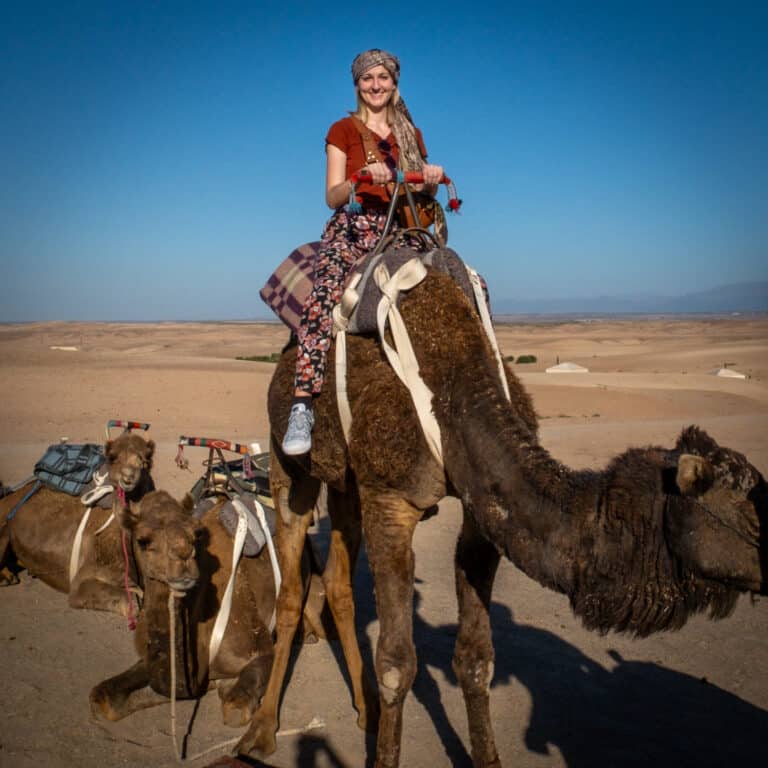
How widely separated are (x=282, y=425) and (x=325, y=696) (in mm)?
1956

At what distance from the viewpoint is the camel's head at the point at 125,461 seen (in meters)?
5.79

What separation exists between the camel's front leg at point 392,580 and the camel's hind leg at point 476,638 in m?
0.48

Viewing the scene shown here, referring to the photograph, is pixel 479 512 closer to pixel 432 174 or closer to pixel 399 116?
pixel 432 174

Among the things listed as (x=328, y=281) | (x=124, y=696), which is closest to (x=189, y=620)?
(x=124, y=696)

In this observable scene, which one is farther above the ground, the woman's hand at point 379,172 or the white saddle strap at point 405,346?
the woman's hand at point 379,172

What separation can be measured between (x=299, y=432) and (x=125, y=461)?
2526 millimetres

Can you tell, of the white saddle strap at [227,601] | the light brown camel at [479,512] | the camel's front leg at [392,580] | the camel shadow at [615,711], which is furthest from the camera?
the white saddle strap at [227,601]

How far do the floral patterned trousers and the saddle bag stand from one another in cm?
396

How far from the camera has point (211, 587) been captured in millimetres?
5105

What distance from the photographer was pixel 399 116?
445 centimetres

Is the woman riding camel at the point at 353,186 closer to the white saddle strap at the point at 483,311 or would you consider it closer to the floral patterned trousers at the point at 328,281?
the floral patterned trousers at the point at 328,281

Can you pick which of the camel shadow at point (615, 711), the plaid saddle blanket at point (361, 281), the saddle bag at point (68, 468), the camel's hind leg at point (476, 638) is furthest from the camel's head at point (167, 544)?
the saddle bag at point (68, 468)

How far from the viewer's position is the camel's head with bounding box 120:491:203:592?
13.3ft

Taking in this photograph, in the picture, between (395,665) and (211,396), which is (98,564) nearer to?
(395,665)
